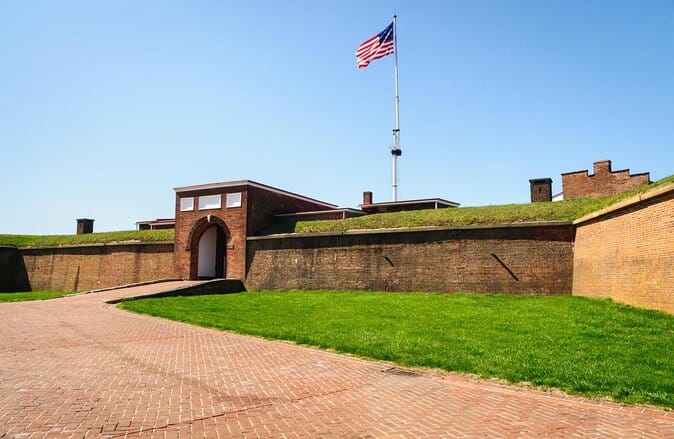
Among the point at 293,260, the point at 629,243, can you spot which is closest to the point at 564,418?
the point at 629,243

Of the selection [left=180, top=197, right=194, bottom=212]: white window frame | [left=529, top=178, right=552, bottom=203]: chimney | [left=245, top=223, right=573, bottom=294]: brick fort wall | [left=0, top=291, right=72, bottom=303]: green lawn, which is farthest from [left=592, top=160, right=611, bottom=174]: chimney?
[left=0, top=291, right=72, bottom=303]: green lawn

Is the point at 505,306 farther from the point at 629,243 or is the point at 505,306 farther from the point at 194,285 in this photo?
the point at 194,285

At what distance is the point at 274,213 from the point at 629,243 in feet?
60.6

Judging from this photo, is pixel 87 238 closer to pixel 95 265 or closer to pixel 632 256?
pixel 95 265

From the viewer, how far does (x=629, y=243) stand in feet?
40.8

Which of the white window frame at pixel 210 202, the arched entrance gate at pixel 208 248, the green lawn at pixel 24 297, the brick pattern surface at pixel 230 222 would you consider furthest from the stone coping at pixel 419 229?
the green lawn at pixel 24 297

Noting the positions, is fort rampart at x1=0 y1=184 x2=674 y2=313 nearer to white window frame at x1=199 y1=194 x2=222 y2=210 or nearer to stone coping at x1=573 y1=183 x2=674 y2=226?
stone coping at x1=573 y1=183 x2=674 y2=226

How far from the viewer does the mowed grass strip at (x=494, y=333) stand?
6781mm

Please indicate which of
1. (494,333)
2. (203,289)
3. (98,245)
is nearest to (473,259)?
(494,333)

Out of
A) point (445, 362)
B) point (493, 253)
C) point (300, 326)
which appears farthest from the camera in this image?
point (493, 253)

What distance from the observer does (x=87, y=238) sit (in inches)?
1226

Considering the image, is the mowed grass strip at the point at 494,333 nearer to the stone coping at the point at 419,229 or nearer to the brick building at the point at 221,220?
the stone coping at the point at 419,229

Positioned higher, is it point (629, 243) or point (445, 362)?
point (629, 243)

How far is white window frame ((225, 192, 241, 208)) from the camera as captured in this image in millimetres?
25609
